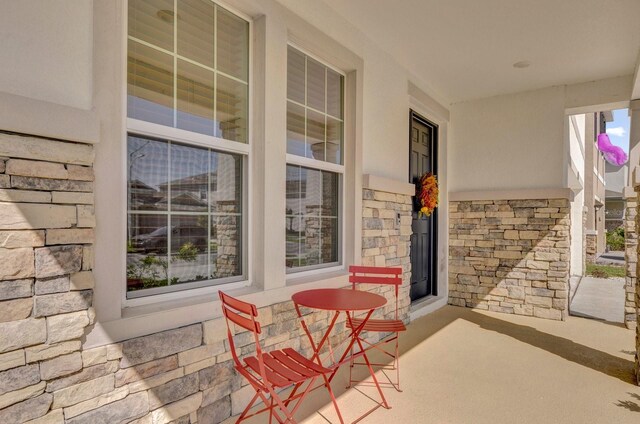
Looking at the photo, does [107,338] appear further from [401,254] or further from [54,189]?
[401,254]

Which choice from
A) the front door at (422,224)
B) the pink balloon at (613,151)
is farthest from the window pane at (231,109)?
the pink balloon at (613,151)

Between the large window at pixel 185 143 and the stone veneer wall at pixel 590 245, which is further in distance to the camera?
the stone veneer wall at pixel 590 245

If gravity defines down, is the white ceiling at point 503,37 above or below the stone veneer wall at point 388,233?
above

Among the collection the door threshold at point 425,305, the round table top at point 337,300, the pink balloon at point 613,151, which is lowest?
the door threshold at point 425,305

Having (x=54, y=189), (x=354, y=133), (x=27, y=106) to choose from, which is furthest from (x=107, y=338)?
(x=354, y=133)

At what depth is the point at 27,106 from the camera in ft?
5.03

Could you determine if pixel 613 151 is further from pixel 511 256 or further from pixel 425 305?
pixel 425 305

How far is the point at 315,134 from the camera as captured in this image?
3387 millimetres

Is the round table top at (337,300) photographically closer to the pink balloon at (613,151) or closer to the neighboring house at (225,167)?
the neighboring house at (225,167)

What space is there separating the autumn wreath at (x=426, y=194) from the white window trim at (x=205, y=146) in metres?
2.96

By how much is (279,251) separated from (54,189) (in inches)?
58.7

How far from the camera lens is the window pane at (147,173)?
209 cm

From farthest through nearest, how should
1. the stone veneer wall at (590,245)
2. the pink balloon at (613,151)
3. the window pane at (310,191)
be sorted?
the stone veneer wall at (590,245)
the pink balloon at (613,151)
the window pane at (310,191)

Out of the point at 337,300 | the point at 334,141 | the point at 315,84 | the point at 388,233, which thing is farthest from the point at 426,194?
the point at 337,300
